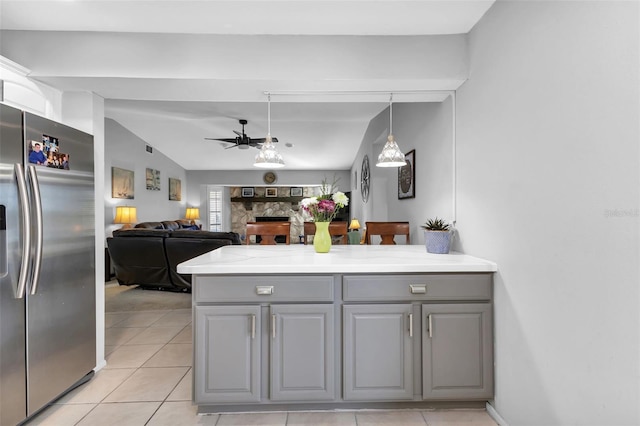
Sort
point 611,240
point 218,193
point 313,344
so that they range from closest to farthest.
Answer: point 611,240, point 313,344, point 218,193

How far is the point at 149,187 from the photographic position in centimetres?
756

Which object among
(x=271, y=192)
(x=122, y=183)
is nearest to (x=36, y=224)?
(x=122, y=183)

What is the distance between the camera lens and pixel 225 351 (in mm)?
1782

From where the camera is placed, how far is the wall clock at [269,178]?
9633 mm

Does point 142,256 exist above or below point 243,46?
below

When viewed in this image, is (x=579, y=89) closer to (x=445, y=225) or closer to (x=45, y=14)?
(x=445, y=225)

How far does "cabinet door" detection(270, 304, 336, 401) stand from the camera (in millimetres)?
1795

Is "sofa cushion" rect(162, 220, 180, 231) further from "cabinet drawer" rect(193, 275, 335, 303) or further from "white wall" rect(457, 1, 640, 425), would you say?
"white wall" rect(457, 1, 640, 425)

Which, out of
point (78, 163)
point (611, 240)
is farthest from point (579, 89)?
point (78, 163)

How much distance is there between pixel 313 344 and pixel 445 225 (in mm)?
1296

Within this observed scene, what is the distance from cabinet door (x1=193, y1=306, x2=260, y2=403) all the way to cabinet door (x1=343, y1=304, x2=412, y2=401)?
0.53 metres

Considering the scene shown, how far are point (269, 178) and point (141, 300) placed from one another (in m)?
5.86

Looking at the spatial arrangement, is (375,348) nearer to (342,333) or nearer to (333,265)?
(342,333)

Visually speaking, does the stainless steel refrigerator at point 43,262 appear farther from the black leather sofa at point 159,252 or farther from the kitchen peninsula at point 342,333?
the black leather sofa at point 159,252
